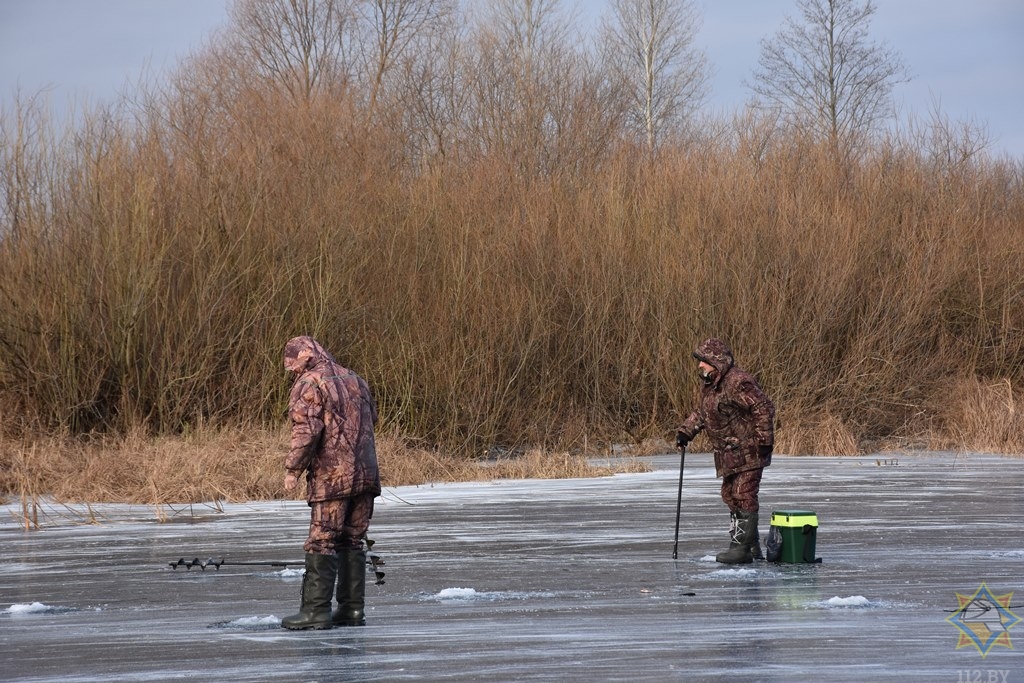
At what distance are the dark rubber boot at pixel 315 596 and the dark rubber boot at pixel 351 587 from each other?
14 centimetres

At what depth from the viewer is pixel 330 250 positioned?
22859 mm

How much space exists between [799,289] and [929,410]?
337cm

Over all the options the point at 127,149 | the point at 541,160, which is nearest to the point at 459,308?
the point at 127,149

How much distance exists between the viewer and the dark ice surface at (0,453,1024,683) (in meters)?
7.70

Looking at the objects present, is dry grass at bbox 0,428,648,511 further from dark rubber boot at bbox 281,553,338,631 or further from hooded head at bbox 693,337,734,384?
dark rubber boot at bbox 281,553,338,631

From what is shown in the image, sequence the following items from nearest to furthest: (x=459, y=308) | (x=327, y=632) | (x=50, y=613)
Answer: (x=327, y=632) → (x=50, y=613) → (x=459, y=308)

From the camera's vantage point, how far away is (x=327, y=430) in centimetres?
873

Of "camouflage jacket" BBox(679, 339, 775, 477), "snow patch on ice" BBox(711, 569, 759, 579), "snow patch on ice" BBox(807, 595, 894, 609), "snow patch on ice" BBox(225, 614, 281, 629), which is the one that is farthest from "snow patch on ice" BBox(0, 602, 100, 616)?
"camouflage jacket" BBox(679, 339, 775, 477)

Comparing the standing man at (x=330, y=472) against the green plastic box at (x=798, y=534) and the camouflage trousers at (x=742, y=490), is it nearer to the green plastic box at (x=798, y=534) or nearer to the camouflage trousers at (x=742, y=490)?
the camouflage trousers at (x=742, y=490)

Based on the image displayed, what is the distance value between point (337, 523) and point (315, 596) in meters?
0.45

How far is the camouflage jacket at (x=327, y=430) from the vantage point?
28.5ft

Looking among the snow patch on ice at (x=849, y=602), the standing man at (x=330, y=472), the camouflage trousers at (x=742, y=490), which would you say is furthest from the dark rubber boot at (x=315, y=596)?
the camouflage trousers at (x=742, y=490)

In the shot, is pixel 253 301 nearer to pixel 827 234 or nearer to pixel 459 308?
pixel 459 308

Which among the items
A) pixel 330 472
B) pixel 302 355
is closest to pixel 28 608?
pixel 330 472
